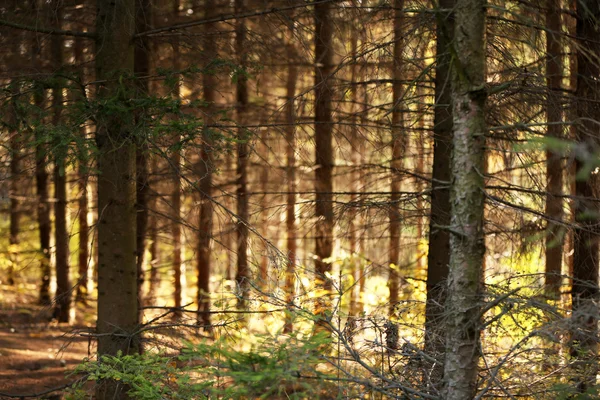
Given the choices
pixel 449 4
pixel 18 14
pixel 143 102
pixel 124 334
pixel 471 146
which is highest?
pixel 18 14

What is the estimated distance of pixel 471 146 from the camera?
418cm

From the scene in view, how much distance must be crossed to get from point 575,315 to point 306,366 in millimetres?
1673

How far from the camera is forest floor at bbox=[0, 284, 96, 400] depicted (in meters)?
11.3

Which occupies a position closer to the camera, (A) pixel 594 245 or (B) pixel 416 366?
(B) pixel 416 366

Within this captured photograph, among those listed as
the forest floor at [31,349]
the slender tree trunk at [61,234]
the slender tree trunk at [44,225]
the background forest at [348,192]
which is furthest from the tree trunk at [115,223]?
the slender tree trunk at [44,225]

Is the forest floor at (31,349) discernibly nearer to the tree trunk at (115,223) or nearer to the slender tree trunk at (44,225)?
the slender tree trunk at (44,225)

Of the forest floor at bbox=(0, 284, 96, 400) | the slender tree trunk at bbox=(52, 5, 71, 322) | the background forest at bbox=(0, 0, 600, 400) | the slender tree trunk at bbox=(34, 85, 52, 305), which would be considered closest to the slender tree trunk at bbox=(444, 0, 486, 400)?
the background forest at bbox=(0, 0, 600, 400)

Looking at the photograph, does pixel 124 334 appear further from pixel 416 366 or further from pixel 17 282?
pixel 17 282

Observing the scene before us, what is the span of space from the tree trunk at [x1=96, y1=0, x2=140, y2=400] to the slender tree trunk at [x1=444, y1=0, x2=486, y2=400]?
426 centimetres

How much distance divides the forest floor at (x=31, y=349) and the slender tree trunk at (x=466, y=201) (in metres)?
5.64

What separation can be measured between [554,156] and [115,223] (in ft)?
19.7

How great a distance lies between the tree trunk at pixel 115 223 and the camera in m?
7.24

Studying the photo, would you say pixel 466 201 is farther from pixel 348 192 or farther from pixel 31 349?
pixel 31 349

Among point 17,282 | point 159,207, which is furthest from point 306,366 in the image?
point 17,282
